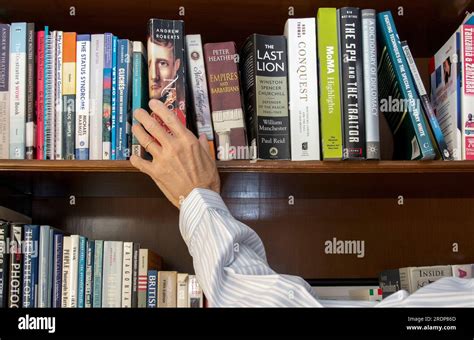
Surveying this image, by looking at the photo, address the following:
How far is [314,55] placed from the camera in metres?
1.48

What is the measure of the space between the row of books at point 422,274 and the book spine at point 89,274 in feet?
2.24

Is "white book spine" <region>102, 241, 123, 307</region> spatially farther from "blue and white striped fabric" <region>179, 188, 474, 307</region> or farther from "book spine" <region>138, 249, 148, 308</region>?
"blue and white striped fabric" <region>179, 188, 474, 307</region>

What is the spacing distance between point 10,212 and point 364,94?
81 cm

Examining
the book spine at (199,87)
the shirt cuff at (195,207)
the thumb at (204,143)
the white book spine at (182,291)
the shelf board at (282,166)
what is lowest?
the white book spine at (182,291)

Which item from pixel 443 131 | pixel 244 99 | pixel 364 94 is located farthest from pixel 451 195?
pixel 244 99

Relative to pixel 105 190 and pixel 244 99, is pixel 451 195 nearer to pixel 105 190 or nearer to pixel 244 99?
pixel 244 99

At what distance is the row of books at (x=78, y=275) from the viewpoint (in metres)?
1.44

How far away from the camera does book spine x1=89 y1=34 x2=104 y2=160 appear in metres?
1.45

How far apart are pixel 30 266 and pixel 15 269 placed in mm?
30

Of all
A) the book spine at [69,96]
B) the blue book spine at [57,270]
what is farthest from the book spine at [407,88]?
the blue book spine at [57,270]

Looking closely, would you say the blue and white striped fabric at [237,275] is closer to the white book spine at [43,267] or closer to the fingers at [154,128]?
the fingers at [154,128]

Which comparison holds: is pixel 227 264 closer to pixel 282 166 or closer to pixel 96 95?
pixel 282 166

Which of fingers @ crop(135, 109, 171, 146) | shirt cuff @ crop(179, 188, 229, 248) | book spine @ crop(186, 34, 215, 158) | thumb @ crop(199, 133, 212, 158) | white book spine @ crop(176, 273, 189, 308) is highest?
book spine @ crop(186, 34, 215, 158)

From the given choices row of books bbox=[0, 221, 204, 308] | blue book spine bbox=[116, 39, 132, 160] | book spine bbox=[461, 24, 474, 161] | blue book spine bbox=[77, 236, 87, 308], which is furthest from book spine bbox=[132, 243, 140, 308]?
book spine bbox=[461, 24, 474, 161]
